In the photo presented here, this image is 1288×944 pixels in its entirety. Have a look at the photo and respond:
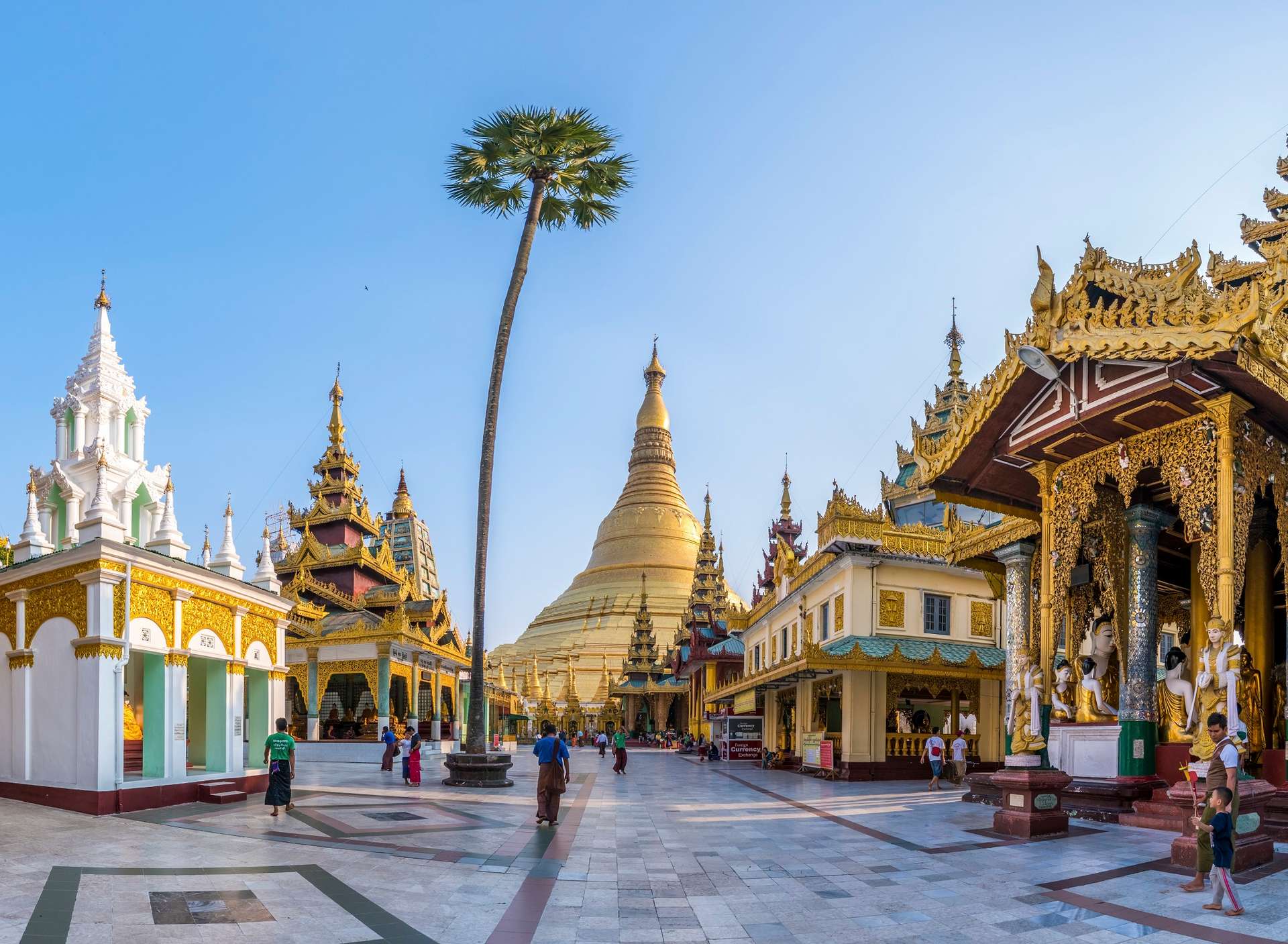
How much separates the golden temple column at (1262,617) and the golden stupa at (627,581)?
200ft

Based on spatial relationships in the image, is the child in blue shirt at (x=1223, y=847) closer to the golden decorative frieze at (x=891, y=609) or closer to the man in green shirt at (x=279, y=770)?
the man in green shirt at (x=279, y=770)

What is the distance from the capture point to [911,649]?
27203mm

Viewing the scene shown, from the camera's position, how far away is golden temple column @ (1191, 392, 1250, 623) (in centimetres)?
1248

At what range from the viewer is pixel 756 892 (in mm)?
9820

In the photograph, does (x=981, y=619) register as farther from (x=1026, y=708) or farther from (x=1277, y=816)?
(x=1277, y=816)

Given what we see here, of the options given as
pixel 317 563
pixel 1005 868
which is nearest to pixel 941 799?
pixel 1005 868

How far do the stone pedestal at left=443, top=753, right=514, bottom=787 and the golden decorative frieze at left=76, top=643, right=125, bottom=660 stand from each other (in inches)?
336

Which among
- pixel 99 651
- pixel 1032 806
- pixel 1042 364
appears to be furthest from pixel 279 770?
pixel 1042 364

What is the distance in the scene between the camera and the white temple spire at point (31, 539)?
58.9 ft

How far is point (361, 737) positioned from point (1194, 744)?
101 feet

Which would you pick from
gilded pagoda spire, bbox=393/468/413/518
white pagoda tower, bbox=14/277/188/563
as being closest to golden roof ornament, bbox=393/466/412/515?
gilded pagoda spire, bbox=393/468/413/518

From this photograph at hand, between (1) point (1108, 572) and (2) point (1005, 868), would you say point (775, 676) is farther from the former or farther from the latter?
(2) point (1005, 868)

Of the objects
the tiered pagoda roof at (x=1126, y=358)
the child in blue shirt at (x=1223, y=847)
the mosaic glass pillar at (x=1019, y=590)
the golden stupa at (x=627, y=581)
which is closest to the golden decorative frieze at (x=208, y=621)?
the tiered pagoda roof at (x=1126, y=358)

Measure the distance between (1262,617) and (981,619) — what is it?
14.7 m
